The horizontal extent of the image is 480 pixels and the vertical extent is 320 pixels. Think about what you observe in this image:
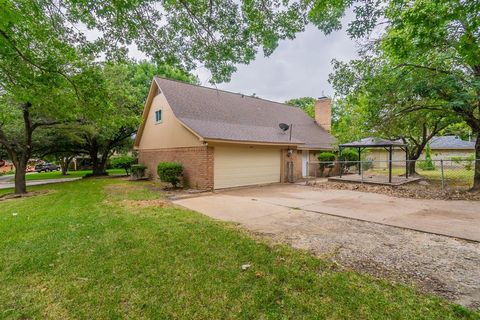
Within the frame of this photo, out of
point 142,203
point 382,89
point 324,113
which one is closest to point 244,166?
point 142,203

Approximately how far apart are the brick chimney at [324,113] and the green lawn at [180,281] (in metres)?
18.0

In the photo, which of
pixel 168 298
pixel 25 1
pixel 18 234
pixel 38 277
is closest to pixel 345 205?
pixel 168 298

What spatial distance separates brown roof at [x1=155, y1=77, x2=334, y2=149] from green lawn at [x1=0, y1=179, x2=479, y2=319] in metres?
6.42

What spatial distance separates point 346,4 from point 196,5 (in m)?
2.92

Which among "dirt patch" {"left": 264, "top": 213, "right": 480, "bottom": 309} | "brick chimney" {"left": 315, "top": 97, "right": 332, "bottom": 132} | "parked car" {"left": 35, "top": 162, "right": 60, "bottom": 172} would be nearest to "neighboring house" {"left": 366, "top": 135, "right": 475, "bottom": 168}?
"brick chimney" {"left": 315, "top": 97, "right": 332, "bottom": 132}

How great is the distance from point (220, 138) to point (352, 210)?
240 inches

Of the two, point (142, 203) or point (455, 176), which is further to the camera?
point (455, 176)

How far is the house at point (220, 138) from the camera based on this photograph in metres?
11.2

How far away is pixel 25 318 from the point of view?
8.36 feet

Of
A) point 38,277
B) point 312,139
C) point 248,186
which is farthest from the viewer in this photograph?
point 312,139

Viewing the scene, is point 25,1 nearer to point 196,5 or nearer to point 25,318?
point 196,5

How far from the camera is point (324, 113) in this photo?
2088 cm

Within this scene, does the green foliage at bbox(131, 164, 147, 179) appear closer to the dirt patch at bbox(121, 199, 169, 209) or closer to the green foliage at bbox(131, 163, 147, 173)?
the green foliage at bbox(131, 163, 147, 173)

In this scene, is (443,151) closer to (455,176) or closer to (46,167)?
(455,176)
